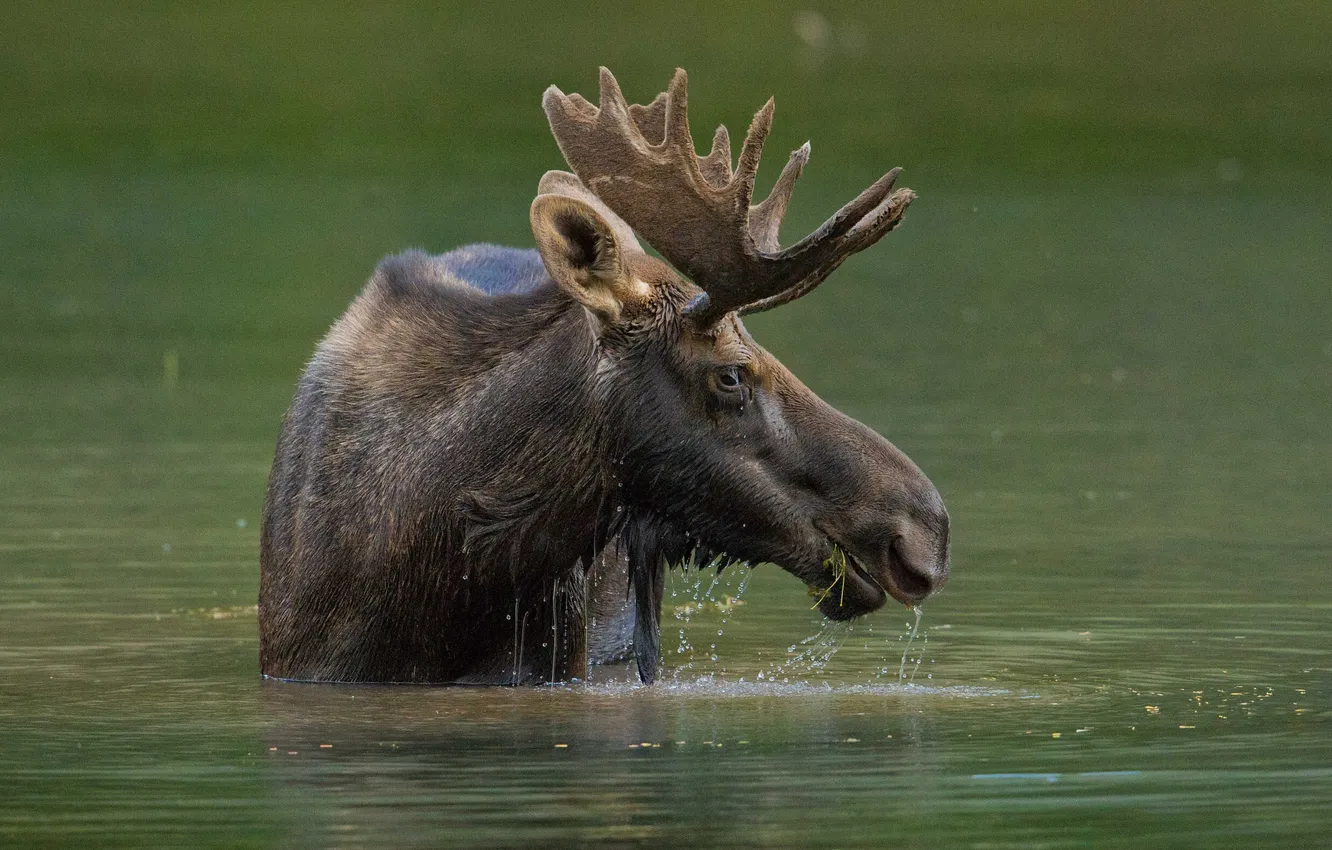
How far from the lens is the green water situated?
834cm

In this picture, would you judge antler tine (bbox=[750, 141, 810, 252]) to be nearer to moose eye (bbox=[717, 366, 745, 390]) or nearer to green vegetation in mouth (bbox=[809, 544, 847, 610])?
moose eye (bbox=[717, 366, 745, 390])

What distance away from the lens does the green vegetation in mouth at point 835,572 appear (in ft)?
31.3

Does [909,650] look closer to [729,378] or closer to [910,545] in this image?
[910,545]

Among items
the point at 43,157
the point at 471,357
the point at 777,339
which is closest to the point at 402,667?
the point at 471,357

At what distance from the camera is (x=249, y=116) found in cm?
3844

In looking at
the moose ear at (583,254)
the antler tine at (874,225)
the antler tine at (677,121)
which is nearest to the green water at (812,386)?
the moose ear at (583,254)

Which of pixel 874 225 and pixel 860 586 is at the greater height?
pixel 874 225

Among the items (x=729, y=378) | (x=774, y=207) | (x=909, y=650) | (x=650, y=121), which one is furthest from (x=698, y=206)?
(x=909, y=650)

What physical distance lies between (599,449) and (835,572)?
2.66ft

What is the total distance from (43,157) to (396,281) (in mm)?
25473

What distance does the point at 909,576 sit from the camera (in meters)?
9.48

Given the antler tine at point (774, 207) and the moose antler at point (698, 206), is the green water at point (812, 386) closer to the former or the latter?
the moose antler at point (698, 206)

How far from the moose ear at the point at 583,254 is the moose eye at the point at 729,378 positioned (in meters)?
0.35

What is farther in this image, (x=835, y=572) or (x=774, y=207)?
(x=774, y=207)
